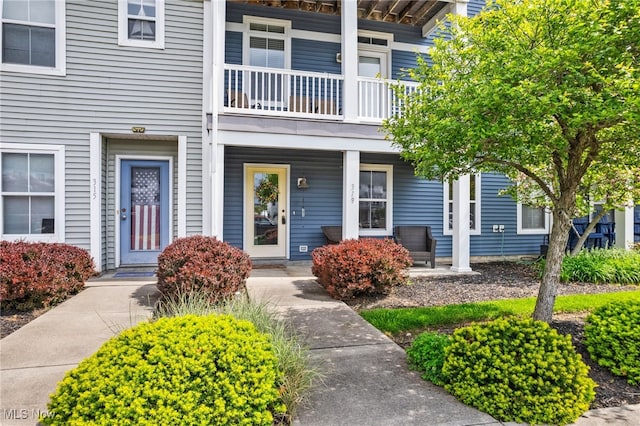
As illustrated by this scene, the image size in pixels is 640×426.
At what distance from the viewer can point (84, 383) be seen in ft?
7.13

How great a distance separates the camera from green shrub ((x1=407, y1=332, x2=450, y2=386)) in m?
3.03

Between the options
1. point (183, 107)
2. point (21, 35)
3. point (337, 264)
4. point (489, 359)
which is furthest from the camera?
point (183, 107)

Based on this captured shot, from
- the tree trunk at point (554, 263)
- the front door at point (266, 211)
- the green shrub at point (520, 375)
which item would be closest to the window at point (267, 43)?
the front door at point (266, 211)

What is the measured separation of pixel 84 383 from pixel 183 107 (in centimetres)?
605

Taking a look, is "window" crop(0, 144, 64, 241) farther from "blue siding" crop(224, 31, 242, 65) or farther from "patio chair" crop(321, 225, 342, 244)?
"patio chair" crop(321, 225, 342, 244)

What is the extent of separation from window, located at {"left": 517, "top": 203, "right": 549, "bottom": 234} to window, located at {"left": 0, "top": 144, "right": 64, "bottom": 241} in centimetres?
1085

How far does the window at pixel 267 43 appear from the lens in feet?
28.4

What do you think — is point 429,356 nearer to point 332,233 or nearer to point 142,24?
point 332,233

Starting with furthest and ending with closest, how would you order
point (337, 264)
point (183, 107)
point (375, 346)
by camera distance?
point (183, 107)
point (337, 264)
point (375, 346)

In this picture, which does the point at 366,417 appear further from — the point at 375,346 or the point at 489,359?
the point at 375,346

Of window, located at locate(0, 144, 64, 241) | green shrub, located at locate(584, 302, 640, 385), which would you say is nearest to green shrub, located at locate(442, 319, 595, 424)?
green shrub, located at locate(584, 302, 640, 385)

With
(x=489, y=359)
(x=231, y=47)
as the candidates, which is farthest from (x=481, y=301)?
(x=231, y=47)

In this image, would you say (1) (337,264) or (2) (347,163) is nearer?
(1) (337,264)

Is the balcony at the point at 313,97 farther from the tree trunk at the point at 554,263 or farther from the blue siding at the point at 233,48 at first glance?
the tree trunk at the point at 554,263
